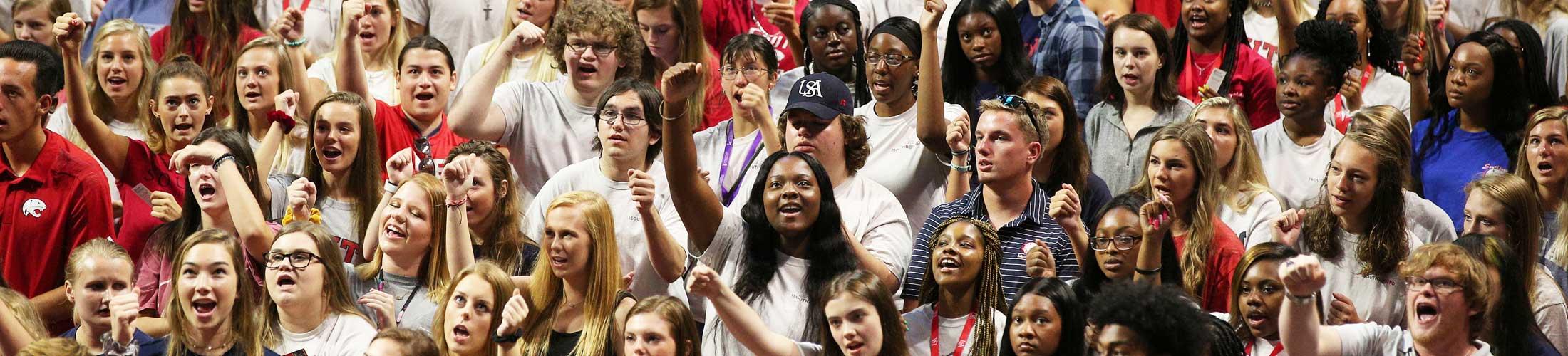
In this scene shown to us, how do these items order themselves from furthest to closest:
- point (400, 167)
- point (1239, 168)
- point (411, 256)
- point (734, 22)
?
point (734, 22)
point (400, 167)
point (1239, 168)
point (411, 256)

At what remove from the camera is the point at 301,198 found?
23.8 ft

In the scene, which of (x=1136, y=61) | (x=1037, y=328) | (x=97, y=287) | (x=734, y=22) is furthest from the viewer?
(x=734, y=22)

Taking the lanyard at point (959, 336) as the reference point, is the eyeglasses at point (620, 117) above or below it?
above

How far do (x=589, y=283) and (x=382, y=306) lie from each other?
69 centimetres

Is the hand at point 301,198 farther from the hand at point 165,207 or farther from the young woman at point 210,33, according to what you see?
the young woman at point 210,33

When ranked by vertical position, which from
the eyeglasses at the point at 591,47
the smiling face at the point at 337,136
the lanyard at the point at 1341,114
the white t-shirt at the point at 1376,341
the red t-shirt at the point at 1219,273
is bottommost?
the white t-shirt at the point at 1376,341

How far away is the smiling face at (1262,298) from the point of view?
242 inches

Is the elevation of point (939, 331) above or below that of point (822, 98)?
below

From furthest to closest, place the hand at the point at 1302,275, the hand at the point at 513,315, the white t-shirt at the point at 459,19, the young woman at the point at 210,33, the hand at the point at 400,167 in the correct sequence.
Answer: the white t-shirt at the point at 459,19, the young woman at the point at 210,33, the hand at the point at 400,167, the hand at the point at 513,315, the hand at the point at 1302,275

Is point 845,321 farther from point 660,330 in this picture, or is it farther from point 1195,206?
point 1195,206

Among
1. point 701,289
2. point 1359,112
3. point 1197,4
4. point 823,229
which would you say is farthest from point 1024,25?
point 701,289

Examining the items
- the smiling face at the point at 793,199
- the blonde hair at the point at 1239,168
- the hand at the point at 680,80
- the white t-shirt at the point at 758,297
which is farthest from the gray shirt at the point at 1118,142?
the hand at the point at 680,80

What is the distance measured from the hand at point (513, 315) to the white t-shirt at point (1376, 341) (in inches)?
98.3

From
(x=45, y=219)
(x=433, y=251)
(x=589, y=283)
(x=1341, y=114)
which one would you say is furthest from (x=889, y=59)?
(x=45, y=219)
